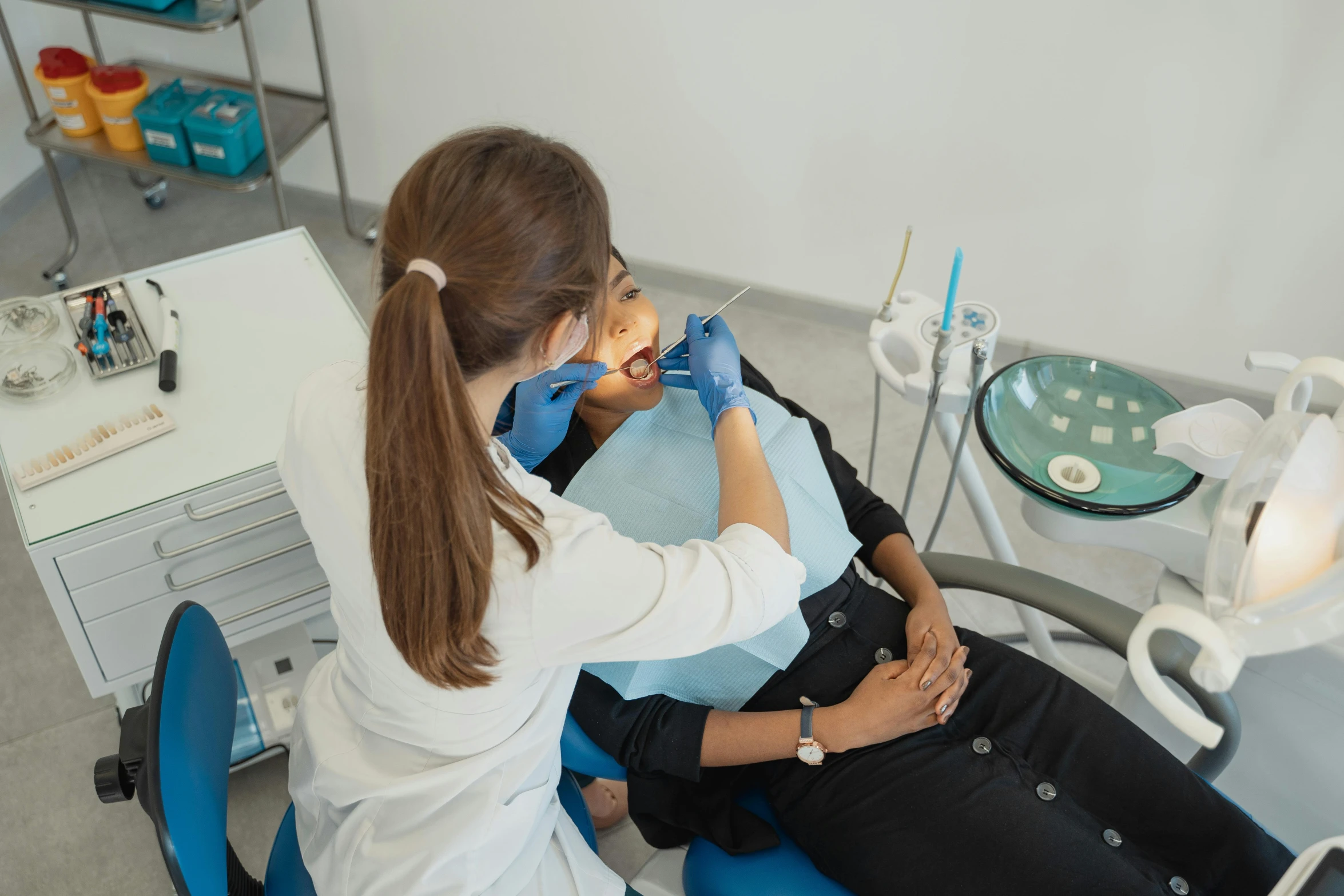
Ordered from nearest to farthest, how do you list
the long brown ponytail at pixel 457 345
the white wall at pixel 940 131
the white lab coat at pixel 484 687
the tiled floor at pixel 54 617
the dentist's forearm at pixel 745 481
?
the long brown ponytail at pixel 457 345 < the white lab coat at pixel 484 687 < the dentist's forearm at pixel 745 481 < the tiled floor at pixel 54 617 < the white wall at pixel 940 131

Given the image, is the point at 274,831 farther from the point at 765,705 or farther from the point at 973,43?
the point at 973,43

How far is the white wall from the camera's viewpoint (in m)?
2.05

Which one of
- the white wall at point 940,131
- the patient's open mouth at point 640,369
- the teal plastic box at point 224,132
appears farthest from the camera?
the teal plastic box at point 224,132

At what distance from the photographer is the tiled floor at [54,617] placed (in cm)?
173

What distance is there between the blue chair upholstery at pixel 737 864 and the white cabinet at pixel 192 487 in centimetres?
57

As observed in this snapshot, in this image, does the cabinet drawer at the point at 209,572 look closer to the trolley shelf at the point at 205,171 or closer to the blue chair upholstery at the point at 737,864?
the blue chair upholstery at the point at 737,864

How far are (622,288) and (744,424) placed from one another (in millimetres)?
252

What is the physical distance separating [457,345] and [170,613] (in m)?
0.78

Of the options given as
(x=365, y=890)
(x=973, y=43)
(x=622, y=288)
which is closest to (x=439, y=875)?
(x=365, y=890)

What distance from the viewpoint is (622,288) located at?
52.0 inches

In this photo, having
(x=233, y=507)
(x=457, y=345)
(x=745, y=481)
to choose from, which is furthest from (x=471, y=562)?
(x=233, y=507)

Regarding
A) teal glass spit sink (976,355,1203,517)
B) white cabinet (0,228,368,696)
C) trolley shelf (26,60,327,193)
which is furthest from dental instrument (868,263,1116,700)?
trolley shelf (26,60,327,193)

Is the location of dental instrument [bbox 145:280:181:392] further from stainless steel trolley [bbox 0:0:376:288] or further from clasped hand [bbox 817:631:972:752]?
clasped hand [bbox 817:631:972:752]

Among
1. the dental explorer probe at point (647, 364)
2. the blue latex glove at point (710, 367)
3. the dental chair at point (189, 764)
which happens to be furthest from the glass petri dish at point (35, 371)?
the blue latex glove at point (710, 367)
